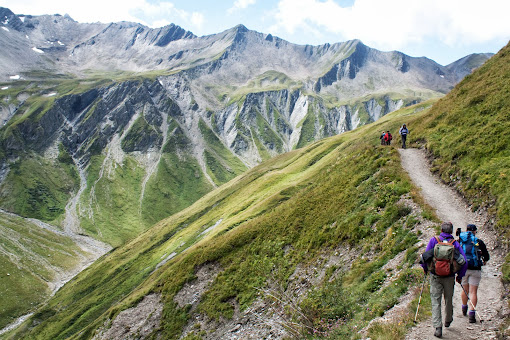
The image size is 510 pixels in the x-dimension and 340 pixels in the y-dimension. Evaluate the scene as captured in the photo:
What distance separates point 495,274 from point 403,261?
460 cm

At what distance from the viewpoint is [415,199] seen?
2353 cm

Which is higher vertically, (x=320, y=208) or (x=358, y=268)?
(x=320, y=208)

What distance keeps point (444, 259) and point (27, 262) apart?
171600mm

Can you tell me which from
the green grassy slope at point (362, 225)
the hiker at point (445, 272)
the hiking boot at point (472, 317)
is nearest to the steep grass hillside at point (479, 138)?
the green grassy slope at point (362, 225)

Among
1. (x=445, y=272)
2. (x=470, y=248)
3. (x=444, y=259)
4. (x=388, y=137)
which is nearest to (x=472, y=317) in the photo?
(x=445, y=272)

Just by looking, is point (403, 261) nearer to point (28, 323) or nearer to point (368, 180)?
point (368, 180)

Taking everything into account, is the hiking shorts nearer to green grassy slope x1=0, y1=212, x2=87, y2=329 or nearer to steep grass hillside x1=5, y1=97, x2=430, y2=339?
steep grass hillside x1=5, y1=97, x2=430, y2=339

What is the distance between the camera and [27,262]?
458 ft

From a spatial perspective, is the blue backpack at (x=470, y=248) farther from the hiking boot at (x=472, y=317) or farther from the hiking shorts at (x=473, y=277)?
the hiking boot at (x=472, y=317)

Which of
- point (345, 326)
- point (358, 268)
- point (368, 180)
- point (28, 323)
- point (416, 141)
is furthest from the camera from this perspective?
point (28, 323)

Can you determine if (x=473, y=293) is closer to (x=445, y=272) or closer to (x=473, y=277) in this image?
(x=473, y=277)

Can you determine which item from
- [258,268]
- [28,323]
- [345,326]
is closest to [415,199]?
[345,326]

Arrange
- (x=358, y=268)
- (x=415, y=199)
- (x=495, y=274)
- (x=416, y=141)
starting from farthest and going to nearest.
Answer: (x=416, y=141) → (x=415, y=199) → (x=358, y=268) → (x=495, y=274)

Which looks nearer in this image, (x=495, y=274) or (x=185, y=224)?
(x=495, y=274)
